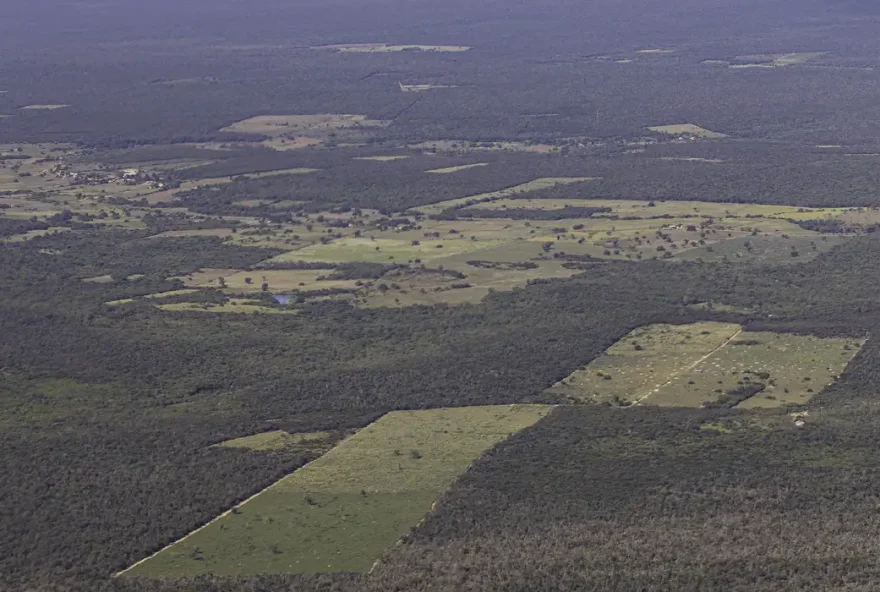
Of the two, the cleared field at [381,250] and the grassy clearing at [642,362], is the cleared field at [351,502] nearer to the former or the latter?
the grassy clearing at [642,362]

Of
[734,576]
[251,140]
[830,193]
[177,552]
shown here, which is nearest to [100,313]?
[177,552]

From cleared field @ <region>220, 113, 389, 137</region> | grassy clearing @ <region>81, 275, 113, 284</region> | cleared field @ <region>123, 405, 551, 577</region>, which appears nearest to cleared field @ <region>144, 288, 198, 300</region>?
grassy clearing @ <region>81, 275, 113, 284</region>

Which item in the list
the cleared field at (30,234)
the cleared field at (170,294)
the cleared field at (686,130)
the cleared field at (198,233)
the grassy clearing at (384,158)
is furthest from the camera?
the cleared field at (686,130)

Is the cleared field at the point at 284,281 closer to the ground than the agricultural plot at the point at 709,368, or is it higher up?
closer to the ground

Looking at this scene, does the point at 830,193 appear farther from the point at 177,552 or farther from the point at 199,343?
the point at 177,552

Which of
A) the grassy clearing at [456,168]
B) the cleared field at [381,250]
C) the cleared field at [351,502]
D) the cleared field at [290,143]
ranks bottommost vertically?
the cleared field at [290,143]

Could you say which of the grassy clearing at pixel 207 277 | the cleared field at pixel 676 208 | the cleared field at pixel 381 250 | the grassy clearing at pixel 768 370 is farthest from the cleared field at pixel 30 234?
the grassy clearing at pixel 768 370
